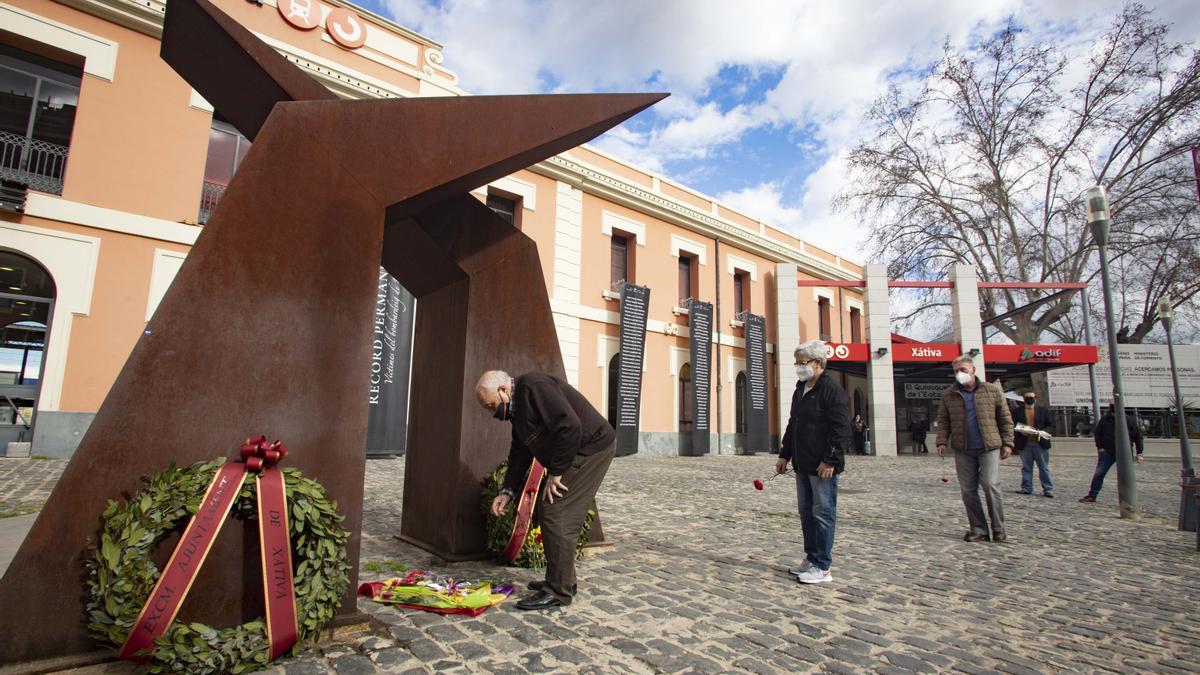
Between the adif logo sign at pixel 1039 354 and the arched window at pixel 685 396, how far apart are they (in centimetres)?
1143

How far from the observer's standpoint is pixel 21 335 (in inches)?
459

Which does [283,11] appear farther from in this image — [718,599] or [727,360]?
[727,360]

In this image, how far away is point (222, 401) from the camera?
273 cm

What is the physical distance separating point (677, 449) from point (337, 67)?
1356 cm

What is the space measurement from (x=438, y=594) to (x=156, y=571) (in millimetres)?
1416

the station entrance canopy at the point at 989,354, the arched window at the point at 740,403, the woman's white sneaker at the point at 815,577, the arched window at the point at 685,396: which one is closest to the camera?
the woman's white sneaker at the point at 815,577

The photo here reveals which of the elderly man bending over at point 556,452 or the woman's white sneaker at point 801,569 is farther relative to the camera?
the woman's white sneaker at point 801,569

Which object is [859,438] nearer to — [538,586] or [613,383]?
[613,383]

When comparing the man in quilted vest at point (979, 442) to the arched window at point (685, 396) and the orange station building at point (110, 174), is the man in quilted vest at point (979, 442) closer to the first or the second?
the orange station building at point (110, 174)

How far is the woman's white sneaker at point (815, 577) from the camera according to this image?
418cm

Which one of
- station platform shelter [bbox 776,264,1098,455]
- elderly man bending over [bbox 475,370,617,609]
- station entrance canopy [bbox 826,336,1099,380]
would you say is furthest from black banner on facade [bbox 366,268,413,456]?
station entrance canopy [bbox 826,336,1099,380]

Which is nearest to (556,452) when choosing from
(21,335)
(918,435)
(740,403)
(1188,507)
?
(1188,507)

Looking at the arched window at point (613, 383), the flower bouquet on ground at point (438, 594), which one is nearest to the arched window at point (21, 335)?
the flower bouquet on ground at point (438, 594)

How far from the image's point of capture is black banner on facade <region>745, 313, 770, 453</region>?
20328 millimetres
